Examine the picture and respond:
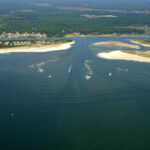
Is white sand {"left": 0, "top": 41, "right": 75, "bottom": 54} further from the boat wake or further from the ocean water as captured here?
the boat wake

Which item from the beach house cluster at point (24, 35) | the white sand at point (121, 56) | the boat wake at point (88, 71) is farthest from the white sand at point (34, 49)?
the beach house cluster at point (24, 35)

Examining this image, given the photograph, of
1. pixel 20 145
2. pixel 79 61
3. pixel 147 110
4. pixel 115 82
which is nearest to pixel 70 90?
pixel 115 82

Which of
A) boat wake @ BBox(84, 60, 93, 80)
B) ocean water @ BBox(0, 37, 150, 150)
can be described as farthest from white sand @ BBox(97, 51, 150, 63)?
boat wake @ BBox(84, 60, 93, 80)

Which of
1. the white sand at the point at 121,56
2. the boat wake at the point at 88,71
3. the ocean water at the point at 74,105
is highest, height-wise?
the white sand at the point at 121,56

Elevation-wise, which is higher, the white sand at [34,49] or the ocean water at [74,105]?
the white sand at [34,49]

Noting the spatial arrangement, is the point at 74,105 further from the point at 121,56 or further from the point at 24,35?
the point at 24,35

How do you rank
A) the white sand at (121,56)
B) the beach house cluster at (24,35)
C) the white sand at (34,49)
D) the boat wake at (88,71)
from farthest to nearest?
the beach house cluster at (24,35), the white sand at (34,49), the white sand at (121,56), the boat wake at (88,71)

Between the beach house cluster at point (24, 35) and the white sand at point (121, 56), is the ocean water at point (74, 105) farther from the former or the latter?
the beach house cluster at point (24, 35)

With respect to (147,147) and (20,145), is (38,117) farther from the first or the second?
(147,147)

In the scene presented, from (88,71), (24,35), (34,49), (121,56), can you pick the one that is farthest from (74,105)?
(24,35)
